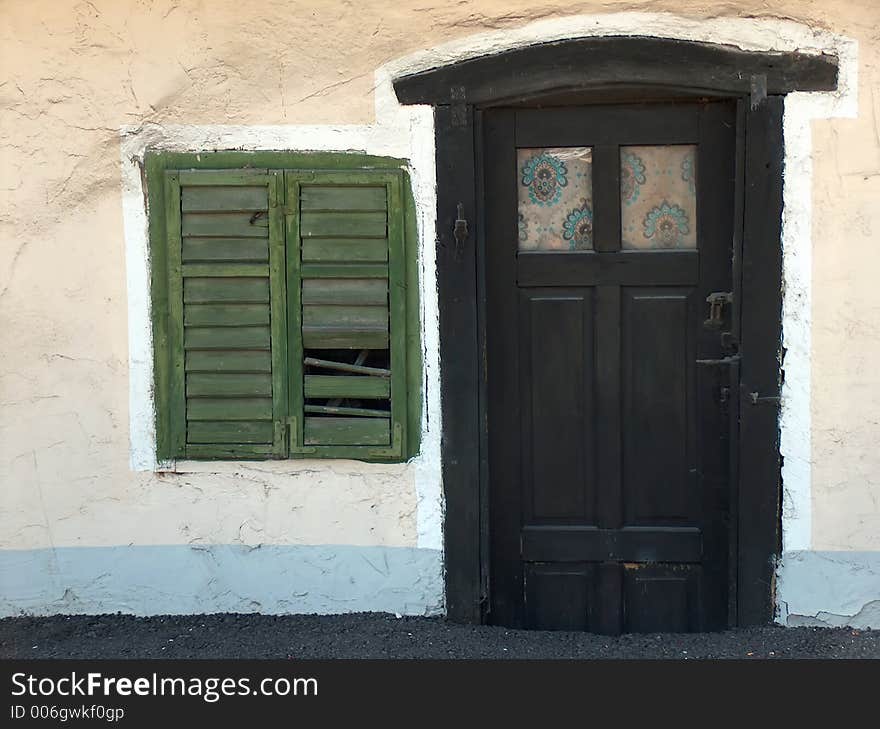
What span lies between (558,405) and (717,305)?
2.45ft

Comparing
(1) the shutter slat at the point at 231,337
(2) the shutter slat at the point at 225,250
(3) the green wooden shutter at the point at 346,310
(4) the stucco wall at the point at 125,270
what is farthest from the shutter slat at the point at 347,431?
(2) the shutter slat at the point at 225,250

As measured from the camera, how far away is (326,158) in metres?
4.08

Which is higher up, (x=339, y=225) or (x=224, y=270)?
(x=339, y=225)

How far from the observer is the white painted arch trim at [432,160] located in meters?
3.95

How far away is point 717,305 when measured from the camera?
13.5 feet

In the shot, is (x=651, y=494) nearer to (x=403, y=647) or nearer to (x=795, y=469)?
(x=795, y=469)

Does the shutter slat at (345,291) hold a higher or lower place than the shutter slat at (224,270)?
lower

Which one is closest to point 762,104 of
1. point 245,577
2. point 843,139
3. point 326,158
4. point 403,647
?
point 843,139

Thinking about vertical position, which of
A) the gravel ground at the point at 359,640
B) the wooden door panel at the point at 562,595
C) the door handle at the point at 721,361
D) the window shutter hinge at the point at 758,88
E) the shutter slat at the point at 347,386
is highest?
the window shutter hinge at the point at 758,88

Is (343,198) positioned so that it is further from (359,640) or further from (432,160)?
(359,640)

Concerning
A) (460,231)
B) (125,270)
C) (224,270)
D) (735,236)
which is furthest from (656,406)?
(125,270)

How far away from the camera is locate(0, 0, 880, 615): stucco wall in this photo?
13.0 ft

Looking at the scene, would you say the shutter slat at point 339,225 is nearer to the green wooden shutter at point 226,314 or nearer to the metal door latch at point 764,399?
the green wooden shutter at point 226,314

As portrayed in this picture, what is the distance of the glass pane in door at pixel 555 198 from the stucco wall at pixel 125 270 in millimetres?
442
